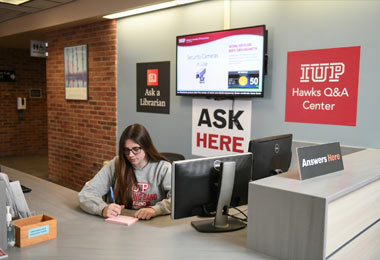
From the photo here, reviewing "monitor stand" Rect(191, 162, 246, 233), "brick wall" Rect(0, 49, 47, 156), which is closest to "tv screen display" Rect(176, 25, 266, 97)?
"monitor stand" Rect(191, 162, 246, 233)

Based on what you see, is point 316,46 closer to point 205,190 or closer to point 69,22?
point 205,190

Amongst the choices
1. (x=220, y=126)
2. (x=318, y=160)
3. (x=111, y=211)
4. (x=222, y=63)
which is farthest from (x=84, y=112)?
(x=318, y=160)

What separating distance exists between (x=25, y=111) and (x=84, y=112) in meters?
3.78

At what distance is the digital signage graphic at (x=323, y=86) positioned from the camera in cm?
276

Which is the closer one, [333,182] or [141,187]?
[333,182]

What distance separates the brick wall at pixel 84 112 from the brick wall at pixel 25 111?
2628 mm

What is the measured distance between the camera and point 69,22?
4910mm

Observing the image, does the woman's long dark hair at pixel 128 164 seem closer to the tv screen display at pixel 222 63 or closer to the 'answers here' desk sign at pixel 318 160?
the 'answers here' desk sign at pixel 318 160

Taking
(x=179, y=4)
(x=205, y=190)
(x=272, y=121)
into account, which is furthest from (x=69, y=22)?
(x=205, y=190)

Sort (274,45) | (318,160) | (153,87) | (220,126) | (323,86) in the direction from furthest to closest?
(153,87) < (220,126) < (274,45) < (323,86) < (318,160)

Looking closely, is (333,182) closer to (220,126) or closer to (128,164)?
(128,164)

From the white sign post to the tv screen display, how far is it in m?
0.16

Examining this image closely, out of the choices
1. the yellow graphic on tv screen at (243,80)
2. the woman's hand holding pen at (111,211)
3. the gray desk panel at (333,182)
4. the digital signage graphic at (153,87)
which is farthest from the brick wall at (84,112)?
the gray desk panel at (333,182)

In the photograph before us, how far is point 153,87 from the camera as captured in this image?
4.28 metres
